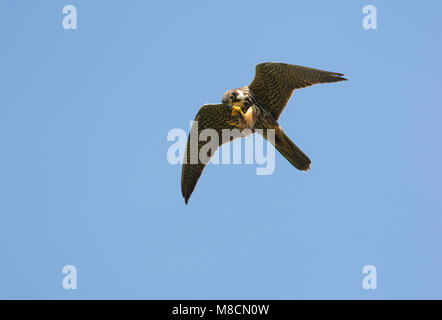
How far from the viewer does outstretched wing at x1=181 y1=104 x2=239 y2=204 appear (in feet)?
30.3

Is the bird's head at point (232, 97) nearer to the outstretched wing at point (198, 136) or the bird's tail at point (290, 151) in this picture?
the outstretched wing at point (198, 136)

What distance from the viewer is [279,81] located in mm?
8766

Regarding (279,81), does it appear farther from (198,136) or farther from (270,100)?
(198,136)

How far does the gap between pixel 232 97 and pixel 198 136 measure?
4.16ft

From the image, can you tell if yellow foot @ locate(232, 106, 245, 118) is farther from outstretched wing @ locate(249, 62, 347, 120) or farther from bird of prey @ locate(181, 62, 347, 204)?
outstretched wing @ locate(249, 62, 347, 120)

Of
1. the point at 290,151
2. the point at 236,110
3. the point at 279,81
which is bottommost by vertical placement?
the point at 290,151

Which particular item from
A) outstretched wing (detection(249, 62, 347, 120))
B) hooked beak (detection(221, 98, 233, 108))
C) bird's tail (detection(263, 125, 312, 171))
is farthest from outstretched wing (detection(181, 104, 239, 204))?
bird's tail (detection(263, 125, 312, 171))

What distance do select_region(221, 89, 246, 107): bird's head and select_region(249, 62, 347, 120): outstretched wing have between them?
0.35 metres

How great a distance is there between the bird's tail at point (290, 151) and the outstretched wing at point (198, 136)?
2.79ft

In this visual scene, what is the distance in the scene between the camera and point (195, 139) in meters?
9.58

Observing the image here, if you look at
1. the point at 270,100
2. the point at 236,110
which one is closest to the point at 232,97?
the point at 236,110
